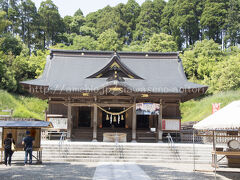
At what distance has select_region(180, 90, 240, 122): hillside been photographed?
102ft

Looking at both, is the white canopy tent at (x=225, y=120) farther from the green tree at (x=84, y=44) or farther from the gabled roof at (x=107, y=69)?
the green tree at (x=84, y=44)

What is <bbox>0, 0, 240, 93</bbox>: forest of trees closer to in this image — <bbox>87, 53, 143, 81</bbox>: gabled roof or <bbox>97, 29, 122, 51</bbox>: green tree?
<bbox>97, 29, 122, 51</bbox>: green tree

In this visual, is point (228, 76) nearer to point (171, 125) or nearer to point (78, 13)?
point (171, 125)

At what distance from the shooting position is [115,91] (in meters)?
18.9

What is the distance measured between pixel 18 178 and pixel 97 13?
6724 cm

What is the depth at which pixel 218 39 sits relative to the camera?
5422 cm

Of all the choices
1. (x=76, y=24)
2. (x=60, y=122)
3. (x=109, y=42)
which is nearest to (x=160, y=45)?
(x=109, y=42)

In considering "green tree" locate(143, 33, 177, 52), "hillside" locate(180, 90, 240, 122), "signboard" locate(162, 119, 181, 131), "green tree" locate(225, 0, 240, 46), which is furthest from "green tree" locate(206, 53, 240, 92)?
"signboard" locate(162, 119, 181, 131)

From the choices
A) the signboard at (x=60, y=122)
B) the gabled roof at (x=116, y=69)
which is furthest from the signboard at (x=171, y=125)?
the signboard at (x=60, y=122)

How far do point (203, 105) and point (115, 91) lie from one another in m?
18.7

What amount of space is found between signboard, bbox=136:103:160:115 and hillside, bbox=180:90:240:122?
13.1m

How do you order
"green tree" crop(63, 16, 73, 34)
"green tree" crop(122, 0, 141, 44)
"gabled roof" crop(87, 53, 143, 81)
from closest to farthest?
1. "gabled roof" crop(87, 53, 143, 81)
2. "green tree" crop(63, 16, 73, 34)
3. "green tree" crop(122, 0, 141, 44)

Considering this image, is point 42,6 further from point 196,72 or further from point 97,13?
point 196,72

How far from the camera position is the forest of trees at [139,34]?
123 ft
